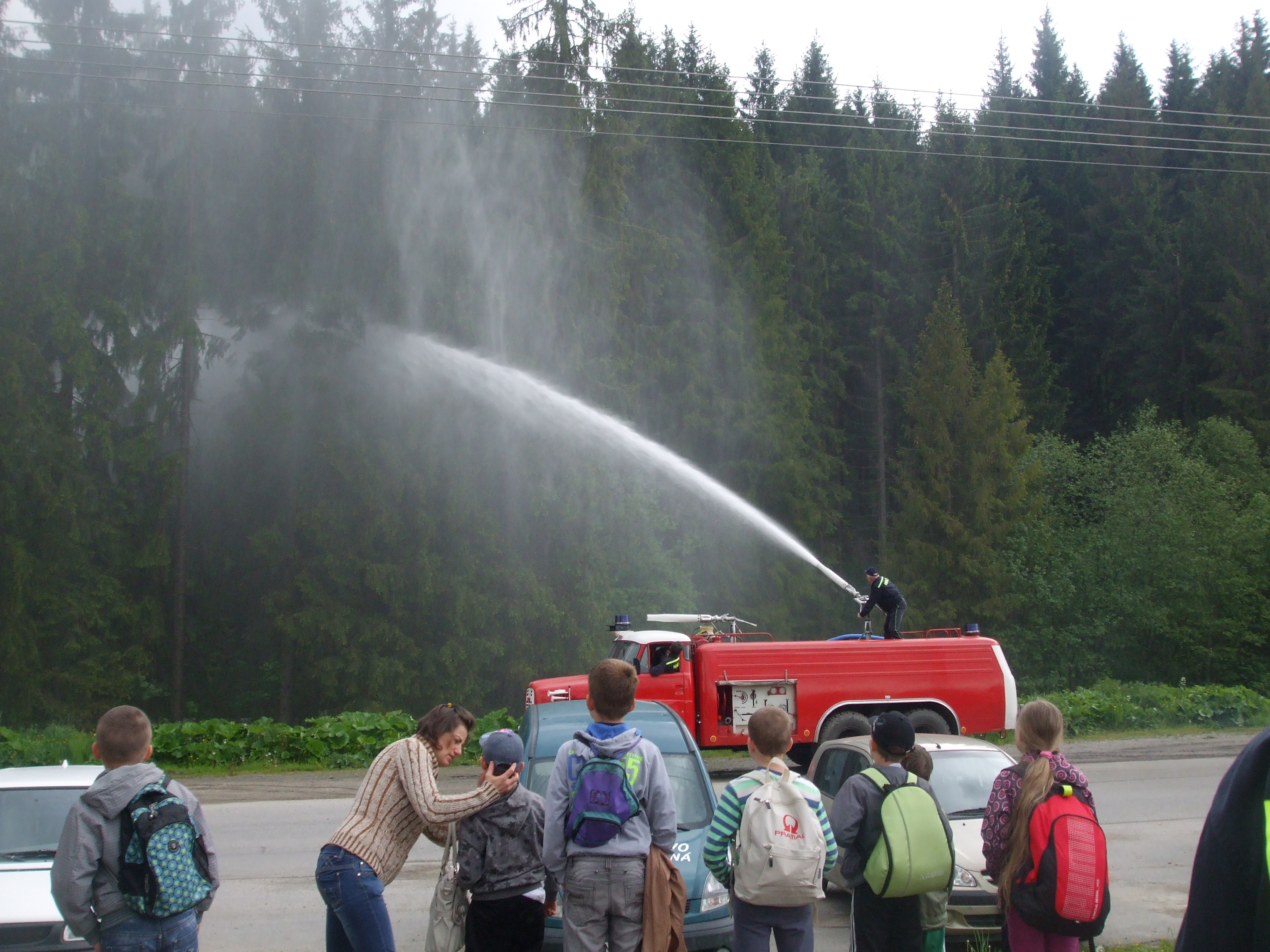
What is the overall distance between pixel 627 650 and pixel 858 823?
10.7 meters

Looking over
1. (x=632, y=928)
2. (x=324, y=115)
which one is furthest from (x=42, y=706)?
(x=632, y=928)

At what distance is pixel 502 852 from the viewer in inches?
176

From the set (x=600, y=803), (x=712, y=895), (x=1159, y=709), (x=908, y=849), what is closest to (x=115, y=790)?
(x=600, y=803)

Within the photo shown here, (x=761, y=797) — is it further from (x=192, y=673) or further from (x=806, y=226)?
(x=806, y=226)

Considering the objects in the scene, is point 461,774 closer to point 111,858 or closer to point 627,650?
point 627,650

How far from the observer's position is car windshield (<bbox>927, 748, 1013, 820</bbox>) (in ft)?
27.0

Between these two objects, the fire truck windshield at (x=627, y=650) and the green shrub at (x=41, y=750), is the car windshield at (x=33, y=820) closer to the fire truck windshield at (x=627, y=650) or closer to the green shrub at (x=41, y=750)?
the fire truck windshield at (x=627, y=650)

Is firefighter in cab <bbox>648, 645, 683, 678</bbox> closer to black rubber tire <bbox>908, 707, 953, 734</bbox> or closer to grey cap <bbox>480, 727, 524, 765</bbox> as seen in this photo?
black rubber tire <bbox>908, 707, 953, 734</bbox>

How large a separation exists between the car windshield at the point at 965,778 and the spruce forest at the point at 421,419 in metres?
14.6

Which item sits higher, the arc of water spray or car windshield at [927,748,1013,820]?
the arc of water spray

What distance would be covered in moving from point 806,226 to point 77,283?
93.3ft

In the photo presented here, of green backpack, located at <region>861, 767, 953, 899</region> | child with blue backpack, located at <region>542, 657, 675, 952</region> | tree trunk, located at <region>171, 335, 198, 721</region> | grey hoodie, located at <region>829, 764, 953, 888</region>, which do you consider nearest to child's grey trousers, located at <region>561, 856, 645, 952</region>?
child with blue backpack, located at <region>542, 657, 675, 952</region>

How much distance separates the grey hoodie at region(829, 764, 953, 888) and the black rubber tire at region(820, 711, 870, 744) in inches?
392

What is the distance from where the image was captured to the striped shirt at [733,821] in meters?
4.41
